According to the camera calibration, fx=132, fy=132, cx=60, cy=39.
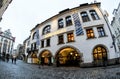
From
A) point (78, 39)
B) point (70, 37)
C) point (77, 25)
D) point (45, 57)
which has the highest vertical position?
point (77, 25)

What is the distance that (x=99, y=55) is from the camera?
830 inches

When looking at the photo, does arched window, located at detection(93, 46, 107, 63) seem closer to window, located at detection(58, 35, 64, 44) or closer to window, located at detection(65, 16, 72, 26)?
window, located at detection(58, 35, 64, 44)

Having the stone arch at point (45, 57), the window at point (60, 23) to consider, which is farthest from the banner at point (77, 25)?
the stone arch at point (45, 57)

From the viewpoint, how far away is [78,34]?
74.2ft

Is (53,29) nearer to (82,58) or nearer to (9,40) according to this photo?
(82,58)

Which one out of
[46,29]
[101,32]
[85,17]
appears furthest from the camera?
[46,29]

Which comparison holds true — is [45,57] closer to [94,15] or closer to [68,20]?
[68,20]

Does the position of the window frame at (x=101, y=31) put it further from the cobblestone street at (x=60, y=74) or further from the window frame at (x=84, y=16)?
the cobblestone street at (x=60, y=74)

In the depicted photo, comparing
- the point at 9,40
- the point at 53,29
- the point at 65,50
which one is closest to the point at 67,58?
the point at 65,50

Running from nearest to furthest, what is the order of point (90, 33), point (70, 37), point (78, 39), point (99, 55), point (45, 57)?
point (99, 55) → point (90, 33) → point (78, 39) → point (70, 37) → point (45, 57)

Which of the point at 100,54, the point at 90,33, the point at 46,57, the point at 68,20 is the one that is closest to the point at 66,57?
the point at 46,57

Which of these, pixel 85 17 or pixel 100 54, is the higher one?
pixel 85 17

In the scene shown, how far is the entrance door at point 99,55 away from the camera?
20.5 m

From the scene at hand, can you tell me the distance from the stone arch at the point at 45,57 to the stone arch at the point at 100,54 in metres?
9.40
